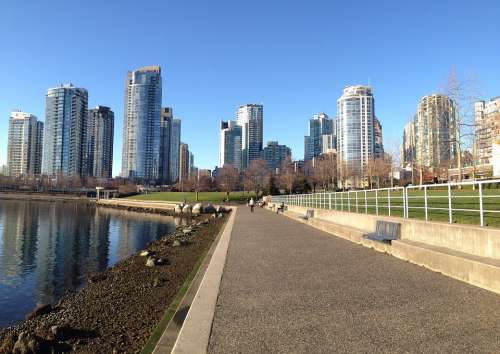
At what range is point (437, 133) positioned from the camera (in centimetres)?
4009

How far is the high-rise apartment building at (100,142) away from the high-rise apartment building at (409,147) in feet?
496

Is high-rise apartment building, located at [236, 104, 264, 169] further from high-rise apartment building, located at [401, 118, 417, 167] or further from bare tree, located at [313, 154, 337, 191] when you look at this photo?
high-rise apartment building, located at [401, 118, 417, 167]

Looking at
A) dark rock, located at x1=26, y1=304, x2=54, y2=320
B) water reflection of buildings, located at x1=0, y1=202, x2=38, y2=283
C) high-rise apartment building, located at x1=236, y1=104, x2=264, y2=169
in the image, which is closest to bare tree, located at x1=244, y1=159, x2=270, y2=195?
water reflection of buildings, located at x1=0, y1=202, x2=38, y2=283

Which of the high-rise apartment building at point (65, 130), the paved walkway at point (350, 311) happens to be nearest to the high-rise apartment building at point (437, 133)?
the paved walkway at point (350, 311)

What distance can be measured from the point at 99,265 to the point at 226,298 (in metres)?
14.6

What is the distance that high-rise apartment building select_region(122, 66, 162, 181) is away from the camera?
172m

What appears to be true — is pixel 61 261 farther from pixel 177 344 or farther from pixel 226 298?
pixel 177 344

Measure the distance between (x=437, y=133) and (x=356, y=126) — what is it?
68.1 meters

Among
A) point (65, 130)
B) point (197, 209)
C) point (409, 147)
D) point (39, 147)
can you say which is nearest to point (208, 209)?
point (197, 209)

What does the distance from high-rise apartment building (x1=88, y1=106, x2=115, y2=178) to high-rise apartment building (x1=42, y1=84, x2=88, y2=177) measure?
12043 millimetres

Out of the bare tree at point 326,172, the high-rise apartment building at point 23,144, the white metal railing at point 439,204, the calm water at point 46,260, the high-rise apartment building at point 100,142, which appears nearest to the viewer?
the white metal railing at point 439,204

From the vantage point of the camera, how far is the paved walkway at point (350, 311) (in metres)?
4.24

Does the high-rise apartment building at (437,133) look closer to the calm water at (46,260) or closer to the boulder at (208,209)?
the calm water at (46,260)

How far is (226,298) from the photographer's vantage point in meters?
6.38
